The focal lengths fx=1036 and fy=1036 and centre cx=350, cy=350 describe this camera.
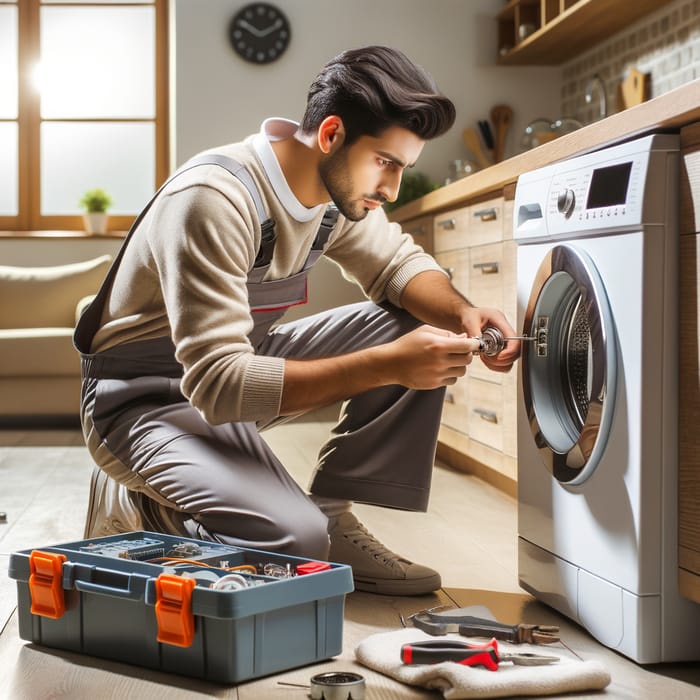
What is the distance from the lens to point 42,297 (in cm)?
486

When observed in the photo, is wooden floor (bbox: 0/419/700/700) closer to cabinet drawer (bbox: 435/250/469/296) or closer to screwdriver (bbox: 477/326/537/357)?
screwdriver (bbox: 477/326/537/357)

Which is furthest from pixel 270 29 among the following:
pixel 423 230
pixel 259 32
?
pixel 423 230

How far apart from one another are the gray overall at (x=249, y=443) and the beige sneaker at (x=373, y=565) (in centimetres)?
8

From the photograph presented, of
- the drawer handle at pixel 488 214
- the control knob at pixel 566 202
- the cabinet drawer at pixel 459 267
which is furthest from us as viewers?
the cabinet drawer at pixel 459 267

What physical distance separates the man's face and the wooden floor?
2.44ft

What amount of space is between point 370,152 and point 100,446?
0.76 metres

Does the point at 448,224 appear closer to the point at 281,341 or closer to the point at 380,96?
the point at 281,341

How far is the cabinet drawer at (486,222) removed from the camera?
307cm

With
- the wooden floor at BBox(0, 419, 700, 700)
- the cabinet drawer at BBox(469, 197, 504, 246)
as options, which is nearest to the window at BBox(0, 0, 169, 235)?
the wooden floor at BBox(0, 419, 700, 700)

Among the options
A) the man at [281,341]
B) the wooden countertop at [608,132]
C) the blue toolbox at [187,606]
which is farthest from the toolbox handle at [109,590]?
the wooden countertop at [608,132]

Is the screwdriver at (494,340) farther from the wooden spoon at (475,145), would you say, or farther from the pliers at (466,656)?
the wooden spoon at (475,145)

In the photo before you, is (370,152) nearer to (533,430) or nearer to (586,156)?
(586,156)

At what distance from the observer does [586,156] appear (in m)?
1.74

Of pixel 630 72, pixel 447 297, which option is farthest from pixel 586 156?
pixel 630 72
